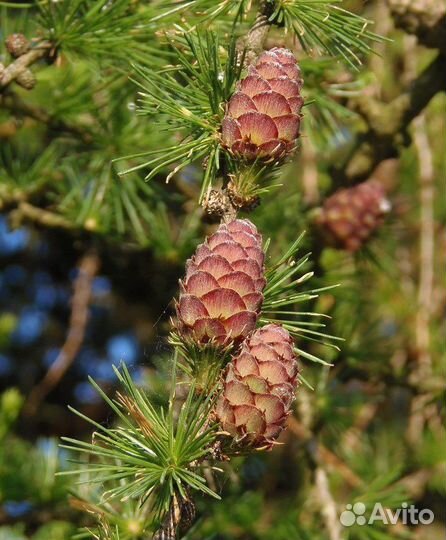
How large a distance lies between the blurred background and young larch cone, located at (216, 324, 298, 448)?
149 mm

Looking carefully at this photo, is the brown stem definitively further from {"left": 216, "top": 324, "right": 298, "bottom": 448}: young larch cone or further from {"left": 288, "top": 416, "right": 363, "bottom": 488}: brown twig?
{"left": 216, "top": 324, "right": 298, "bottom": 448}: young larch cone

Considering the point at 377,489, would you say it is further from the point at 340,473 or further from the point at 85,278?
the point at 85,278

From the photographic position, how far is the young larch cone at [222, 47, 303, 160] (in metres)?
0.52

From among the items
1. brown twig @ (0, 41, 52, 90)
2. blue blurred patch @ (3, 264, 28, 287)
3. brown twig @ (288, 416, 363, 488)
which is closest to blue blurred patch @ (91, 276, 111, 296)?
blue blurred patch @ (3, 264, 28, 287)

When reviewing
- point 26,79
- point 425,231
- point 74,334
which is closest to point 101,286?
point 74,334

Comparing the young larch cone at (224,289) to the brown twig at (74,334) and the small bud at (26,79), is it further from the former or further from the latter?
the brown twig at (74,334)

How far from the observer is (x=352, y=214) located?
97 cm

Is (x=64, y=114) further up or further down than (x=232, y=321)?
further up

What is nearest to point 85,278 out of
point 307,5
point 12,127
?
point 12,127

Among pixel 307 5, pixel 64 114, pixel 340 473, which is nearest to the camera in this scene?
pixel 307 5

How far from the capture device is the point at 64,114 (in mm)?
947

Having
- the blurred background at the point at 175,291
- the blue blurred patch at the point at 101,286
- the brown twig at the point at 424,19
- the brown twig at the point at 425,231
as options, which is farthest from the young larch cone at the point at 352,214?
the blue blurred patch at the point at 101,286

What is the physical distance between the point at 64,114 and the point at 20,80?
19 centimetres

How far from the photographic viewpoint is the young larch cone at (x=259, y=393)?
48 centimetres
